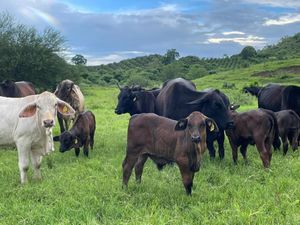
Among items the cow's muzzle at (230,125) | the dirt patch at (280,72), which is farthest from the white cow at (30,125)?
the dirt patch at (280,72)

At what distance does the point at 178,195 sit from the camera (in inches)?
257

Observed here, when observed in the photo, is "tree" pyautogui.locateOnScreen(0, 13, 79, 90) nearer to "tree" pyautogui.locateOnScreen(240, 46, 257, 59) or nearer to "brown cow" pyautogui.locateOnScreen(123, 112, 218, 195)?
"brown cow" pyautogui.locateOnScreen(123, 112, 218, 195)

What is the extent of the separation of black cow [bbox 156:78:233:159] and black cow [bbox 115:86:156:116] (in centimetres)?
122

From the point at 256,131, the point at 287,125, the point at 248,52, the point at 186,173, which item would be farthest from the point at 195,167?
the point at 248,52

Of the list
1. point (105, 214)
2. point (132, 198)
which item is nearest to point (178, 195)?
point (132, 198)

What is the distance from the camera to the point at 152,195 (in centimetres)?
652

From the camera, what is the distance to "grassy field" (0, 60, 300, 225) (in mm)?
5527

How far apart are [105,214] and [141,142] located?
161 cm

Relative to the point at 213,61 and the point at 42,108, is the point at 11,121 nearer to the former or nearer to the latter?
the point at 42,108

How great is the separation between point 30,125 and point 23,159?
64 cm

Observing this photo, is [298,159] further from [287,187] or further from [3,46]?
[3,46]

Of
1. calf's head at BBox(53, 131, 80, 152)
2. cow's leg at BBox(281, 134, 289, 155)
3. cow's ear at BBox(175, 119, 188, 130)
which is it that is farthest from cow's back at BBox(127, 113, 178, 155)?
cow's leg at BBox(281, 134, 289, 155)

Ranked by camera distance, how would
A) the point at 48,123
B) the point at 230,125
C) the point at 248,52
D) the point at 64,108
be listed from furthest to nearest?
the point at 248,52
the point at 230,125
the point at 64,108
the point at 48,123

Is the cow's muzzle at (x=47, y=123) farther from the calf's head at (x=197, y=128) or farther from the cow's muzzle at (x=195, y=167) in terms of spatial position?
the cow's muzzle at (x=195, y=167)
